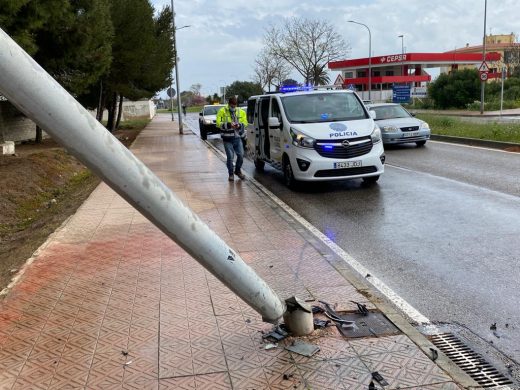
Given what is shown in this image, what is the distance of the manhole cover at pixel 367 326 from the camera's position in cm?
396

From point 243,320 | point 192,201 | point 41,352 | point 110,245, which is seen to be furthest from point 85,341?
point 192,201

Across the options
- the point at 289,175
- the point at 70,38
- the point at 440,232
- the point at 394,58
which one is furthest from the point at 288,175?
the point at 394,58

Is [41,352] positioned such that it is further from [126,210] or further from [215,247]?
[126,210]

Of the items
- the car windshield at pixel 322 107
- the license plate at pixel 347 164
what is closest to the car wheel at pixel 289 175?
the car windshield at pixel 322 107

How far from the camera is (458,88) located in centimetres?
4294

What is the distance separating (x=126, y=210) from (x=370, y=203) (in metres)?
4.13

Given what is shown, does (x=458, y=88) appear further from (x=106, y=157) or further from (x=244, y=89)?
(x=106, y=157)

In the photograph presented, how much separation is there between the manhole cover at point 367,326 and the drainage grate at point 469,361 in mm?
336

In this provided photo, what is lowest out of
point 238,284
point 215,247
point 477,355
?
point 477,355

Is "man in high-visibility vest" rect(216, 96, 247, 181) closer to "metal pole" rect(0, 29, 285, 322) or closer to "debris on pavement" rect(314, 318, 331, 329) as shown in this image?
"debris on pavement" rect(314, 318, 331, 329)

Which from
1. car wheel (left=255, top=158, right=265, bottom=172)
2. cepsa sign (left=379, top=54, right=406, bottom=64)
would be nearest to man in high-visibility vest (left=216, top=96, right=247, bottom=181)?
car wheel (left=255, top=158, right=265, bottom=172)

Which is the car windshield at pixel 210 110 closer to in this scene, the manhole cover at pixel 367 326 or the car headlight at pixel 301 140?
the car headlight at pixel 301 140

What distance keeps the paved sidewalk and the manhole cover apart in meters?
0.09

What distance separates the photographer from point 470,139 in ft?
59.1
